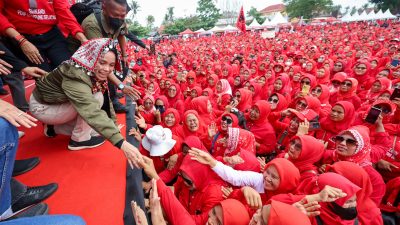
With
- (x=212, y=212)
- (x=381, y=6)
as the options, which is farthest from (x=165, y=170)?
(x=381, y=6)

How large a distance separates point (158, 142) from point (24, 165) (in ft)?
4.32

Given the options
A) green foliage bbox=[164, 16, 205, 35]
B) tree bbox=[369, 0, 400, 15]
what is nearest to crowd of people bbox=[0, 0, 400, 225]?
green foliage bbox=[164, 16, 205, 35]

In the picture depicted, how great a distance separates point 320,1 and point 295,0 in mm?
5086

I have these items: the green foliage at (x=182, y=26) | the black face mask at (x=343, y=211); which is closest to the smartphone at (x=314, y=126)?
the black face mask at (x=343, y=211)

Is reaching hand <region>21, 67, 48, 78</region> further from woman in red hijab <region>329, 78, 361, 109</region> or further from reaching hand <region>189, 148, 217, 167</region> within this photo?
woman in red hijab <region>329, 78, 361, 109</region>

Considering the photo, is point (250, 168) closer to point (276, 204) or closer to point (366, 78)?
point (276, 204)

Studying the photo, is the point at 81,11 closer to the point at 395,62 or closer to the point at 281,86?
the point at 281,86

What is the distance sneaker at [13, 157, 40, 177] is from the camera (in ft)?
6.19

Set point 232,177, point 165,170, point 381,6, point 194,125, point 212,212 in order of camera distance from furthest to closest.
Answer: point 381,6
point 194,125
point 165,170
point 232,177
point 212,212

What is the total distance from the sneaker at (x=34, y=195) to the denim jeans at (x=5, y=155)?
268 millimetres

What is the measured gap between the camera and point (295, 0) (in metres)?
47.8

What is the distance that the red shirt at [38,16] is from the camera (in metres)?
2.29

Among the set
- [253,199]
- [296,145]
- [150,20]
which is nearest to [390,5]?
[296,145]

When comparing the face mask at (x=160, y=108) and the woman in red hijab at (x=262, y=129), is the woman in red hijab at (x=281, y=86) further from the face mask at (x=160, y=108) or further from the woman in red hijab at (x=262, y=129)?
the face mask at (x=160, y=108)
